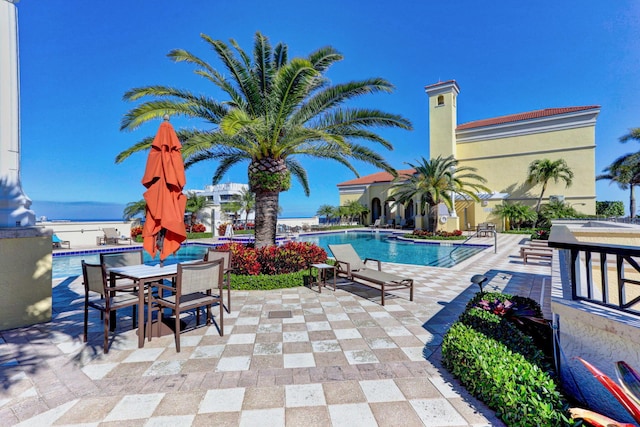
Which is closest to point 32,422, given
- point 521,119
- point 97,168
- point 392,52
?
point 392,52

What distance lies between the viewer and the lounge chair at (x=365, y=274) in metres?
5.89

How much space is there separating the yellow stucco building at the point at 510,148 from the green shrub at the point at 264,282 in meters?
17.9

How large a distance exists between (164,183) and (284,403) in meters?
3.45

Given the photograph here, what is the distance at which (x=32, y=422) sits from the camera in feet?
7.88

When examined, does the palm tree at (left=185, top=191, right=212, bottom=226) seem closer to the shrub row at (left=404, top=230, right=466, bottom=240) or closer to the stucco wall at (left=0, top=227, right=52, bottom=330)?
the shrub row at (left=404, top=230, right=466, bottom=240)

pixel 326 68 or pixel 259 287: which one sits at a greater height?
pixel 326 68

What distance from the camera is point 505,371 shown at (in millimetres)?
2484

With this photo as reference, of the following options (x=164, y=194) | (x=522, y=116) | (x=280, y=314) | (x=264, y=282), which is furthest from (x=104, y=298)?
(x=522, y=116)

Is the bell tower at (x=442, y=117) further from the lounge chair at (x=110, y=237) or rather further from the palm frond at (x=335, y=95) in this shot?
the lounge chair at (x=110, y=237)

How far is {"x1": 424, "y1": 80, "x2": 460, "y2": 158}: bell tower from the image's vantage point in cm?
2759

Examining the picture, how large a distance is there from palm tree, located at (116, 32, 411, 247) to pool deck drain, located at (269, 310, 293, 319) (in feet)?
10.3

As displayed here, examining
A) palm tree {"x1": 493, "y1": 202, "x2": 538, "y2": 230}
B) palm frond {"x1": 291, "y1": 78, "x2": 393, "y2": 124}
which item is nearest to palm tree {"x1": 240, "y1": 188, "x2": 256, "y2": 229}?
palm frond {"x1": 291, "y1": 78, "x2": 393, "y2": 124}

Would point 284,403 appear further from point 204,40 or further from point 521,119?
point 521,119

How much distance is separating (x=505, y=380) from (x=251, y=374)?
8.06 ft
